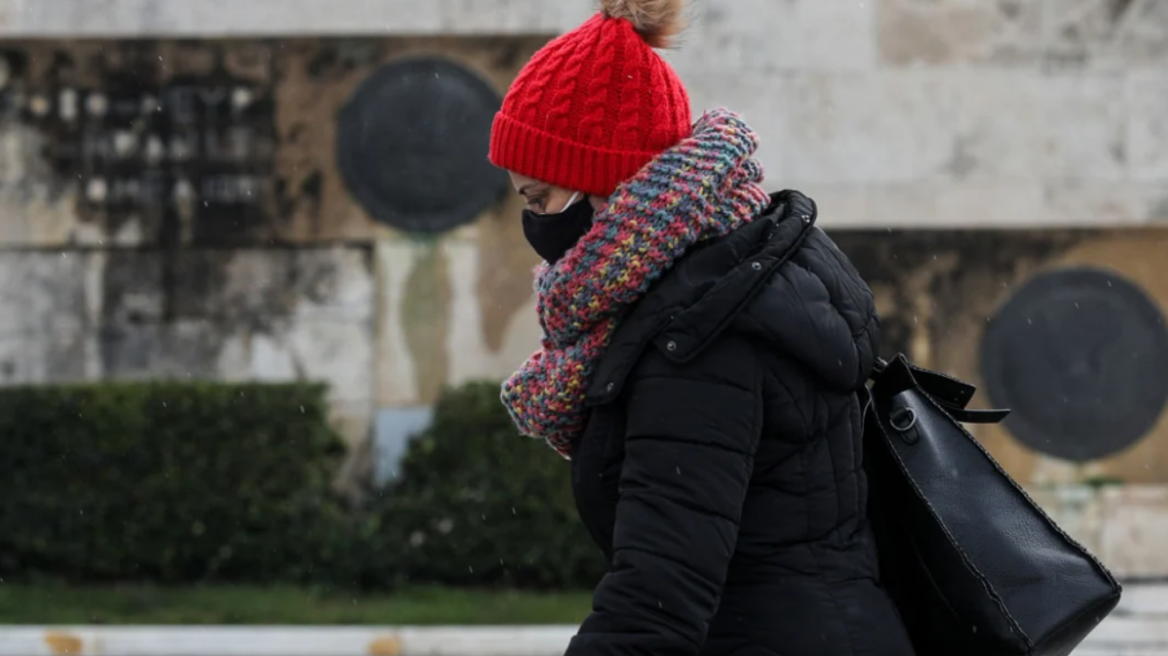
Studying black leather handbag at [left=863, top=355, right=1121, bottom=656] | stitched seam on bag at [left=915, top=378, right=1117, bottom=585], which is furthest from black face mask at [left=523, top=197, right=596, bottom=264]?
stitched seam on bag at [left=915, top=378, right=1117, bottom=585]

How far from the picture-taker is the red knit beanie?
7.57 ft

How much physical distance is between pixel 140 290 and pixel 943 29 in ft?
15.0

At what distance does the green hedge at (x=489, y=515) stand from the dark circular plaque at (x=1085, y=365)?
252cm

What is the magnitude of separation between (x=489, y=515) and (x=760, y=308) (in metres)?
6.14

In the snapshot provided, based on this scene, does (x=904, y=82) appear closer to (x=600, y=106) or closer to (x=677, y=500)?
(x=600, y=106)

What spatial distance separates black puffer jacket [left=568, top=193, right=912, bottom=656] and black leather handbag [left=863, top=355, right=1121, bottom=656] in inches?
2.2

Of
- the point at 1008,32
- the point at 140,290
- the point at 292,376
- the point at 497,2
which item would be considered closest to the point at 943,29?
the point at 1008,32

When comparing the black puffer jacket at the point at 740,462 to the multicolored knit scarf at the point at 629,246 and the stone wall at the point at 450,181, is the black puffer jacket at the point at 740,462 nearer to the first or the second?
the multicolored knit scarf at the point at 629,246

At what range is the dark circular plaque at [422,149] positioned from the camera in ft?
29.0

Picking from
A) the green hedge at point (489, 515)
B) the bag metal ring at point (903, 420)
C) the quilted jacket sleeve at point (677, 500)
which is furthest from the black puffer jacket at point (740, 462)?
the green hedge at point (489, 515)

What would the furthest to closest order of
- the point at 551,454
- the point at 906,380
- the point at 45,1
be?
the point at 45,1 < the point at 551,454 < the point at 906,380

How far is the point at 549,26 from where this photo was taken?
8.80m

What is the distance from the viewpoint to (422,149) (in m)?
8.86

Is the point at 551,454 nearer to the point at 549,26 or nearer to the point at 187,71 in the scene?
the point at 549,26
